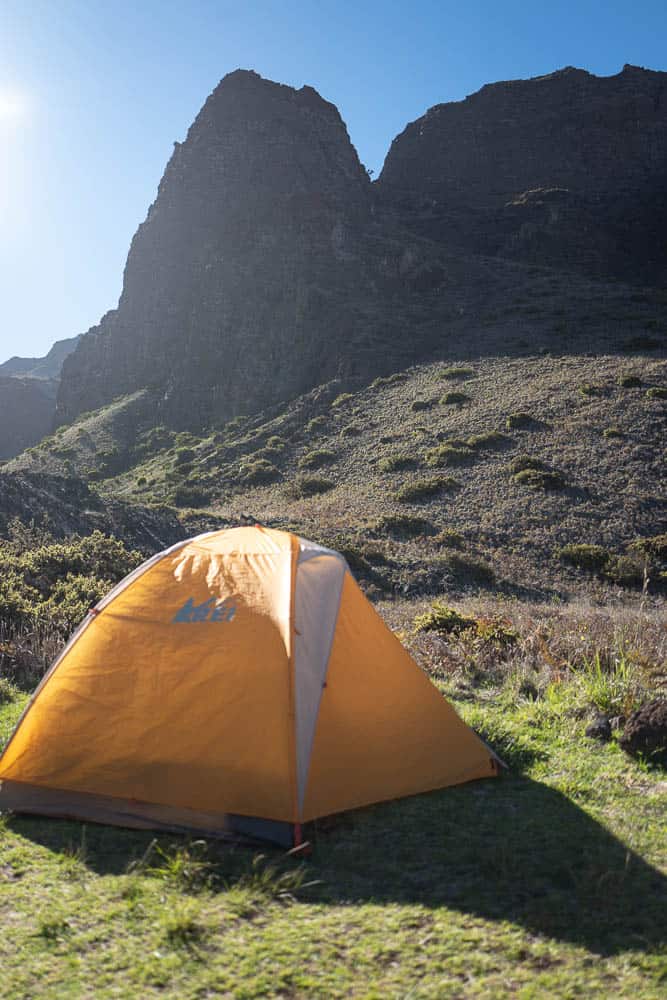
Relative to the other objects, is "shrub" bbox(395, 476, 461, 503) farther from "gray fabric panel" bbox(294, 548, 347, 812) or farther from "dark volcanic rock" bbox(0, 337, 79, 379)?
"dark volcanic rock" bbox(0, 337, 79, 379)

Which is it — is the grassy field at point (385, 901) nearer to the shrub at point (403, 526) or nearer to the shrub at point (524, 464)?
the shrub at point (403, 526)

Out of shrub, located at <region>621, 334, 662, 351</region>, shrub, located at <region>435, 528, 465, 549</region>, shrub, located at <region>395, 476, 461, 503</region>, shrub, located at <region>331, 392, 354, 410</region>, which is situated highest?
shrub, located at <region>621, 334, 662, 351</region>

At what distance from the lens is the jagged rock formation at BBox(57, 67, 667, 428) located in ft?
184

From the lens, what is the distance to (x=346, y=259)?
59250mm

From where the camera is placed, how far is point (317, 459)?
3612 cm

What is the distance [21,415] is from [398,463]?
78.3 metres

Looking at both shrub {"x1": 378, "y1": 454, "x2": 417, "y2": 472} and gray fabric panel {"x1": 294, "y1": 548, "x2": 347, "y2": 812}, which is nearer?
gray fabric panel {"x1": 294, "y1": 548, "x2": 347, "y2": 812}

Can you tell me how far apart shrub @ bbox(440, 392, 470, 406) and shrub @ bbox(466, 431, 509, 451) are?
20.2 ft

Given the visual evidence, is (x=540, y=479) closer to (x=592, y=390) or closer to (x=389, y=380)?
(x=592, y=390)

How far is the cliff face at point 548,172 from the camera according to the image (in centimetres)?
6906

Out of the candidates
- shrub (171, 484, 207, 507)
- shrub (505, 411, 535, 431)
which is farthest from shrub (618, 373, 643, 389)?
shrub (171, 484, 207, 507)

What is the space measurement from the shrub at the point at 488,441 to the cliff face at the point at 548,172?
40.8m

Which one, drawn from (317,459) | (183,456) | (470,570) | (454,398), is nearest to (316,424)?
(317,459)

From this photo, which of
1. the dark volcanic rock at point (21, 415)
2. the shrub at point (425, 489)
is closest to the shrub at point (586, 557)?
the shrub at point (425, 489)
